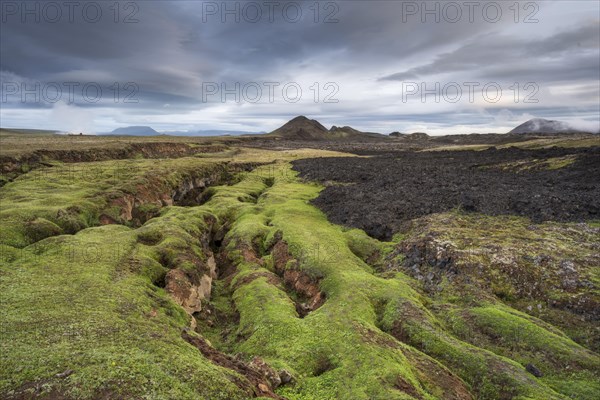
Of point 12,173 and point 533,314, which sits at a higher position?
point 12,173

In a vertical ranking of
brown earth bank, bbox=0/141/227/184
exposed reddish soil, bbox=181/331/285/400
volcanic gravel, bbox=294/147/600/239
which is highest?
brown earth bank, bbox=0/141/227/184

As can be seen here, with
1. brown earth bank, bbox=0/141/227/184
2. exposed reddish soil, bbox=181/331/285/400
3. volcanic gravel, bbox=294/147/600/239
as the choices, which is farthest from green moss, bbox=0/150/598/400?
brown earth bank, bbox=0/141/227/184

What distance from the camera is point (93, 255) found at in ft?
81.0

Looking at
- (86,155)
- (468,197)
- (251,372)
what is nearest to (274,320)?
(251,372)

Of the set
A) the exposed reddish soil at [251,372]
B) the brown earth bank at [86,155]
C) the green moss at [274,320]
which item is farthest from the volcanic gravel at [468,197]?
the brown earth bank at [86,155]

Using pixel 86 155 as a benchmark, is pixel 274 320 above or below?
below

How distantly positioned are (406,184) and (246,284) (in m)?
35.1

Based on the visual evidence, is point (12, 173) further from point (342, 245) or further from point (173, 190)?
point (342, 245)

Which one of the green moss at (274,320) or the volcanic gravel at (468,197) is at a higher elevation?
the volcanic gravel at (468,197)

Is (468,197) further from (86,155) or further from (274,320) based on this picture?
(86,155)

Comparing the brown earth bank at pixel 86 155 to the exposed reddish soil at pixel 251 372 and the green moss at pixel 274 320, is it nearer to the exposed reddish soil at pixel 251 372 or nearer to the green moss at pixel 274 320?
the green moss at pixel 274 320

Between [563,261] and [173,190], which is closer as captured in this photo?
[563,261]

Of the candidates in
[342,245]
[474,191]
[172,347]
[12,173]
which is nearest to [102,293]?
[172,347]

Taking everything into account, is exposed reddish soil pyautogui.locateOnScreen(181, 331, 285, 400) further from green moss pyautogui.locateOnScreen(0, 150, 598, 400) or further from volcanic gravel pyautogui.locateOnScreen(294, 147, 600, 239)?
volcanic gravel pyautogui.locateOnScreen(294, 147, 600, 239)
